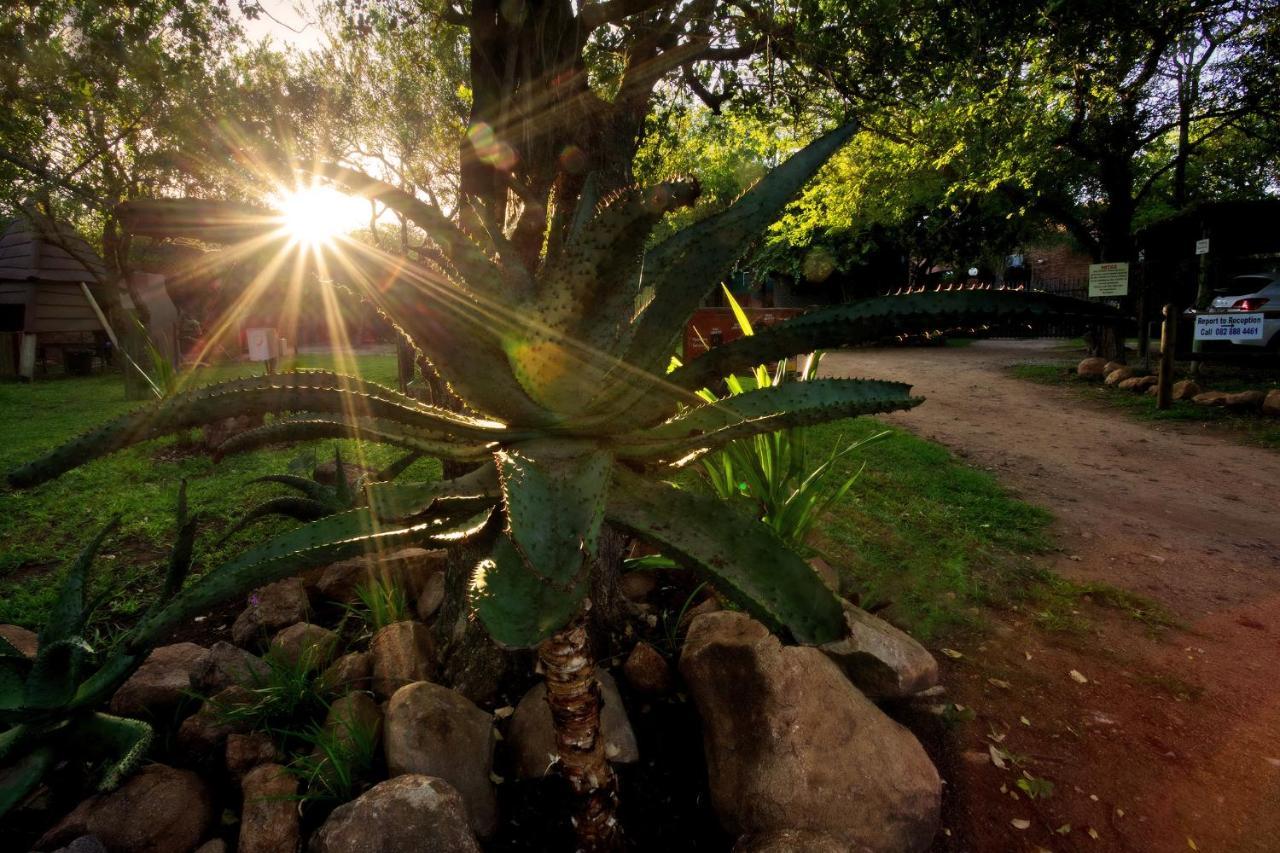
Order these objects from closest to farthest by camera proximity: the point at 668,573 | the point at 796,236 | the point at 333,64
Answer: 1. the point at 668,573
2. the point at 333,64
3. the point at 796,236

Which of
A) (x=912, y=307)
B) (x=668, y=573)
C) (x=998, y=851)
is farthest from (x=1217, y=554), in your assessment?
(x=912, y=307)

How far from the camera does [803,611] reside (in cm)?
98

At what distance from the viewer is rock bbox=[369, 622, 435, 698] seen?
6.50 feet

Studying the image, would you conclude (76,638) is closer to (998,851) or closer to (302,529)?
Answer: (302,529)

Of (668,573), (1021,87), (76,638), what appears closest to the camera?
(76,638)

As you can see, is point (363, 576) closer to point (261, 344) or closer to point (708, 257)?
point (708, 257)

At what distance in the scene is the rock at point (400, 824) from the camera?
1.37m

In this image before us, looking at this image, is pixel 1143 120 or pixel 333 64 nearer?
pixel 1143 120

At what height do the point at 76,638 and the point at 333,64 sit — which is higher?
the point at 333,64

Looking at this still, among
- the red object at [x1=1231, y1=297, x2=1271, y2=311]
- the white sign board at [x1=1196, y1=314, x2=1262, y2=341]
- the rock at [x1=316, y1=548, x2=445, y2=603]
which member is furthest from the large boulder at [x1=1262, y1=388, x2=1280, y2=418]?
the rock at [x1=316, y1=548, x2=445, y2=603]

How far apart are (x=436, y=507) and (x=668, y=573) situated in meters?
1.88

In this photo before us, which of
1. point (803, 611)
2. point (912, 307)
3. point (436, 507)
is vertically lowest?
point (803, 611)

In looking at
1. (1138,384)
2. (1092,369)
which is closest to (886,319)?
(1138,384)

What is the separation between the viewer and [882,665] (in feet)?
6.59
